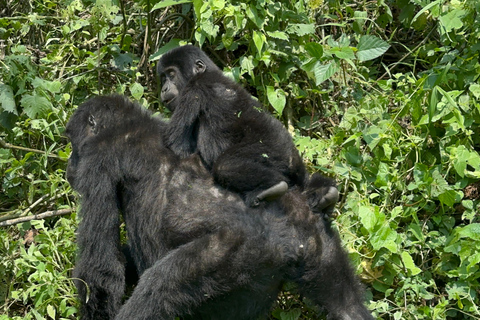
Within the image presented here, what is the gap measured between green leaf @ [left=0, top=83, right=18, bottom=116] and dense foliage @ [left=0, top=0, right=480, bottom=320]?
0.05 ft

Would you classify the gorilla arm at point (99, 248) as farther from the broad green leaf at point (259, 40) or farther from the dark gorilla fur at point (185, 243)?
the broad green leaf at point (259, 40)

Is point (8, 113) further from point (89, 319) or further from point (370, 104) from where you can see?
point (370, 104)

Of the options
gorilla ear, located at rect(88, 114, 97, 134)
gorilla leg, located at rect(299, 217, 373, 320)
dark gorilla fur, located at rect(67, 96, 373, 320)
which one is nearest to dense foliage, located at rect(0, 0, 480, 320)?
gorilla leg, located at rect(299, 217, 373, 320)

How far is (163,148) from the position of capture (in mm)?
4430

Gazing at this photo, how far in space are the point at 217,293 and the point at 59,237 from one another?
1551 mm

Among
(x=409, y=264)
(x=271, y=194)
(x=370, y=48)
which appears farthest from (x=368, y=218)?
(x=370, y=48)

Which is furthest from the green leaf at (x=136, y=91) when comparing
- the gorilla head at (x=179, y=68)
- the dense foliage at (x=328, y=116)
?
the gorilla head at (x=179, y=68)

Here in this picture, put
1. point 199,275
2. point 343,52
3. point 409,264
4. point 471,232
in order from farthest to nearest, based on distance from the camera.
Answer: point 343,52 → point 409,264 → point 471,232 → point 199,275

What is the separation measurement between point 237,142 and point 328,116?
1461 millimetres

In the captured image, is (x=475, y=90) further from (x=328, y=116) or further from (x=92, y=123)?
(x=92, y=123)

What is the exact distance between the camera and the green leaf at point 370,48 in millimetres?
5180

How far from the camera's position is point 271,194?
4051mm

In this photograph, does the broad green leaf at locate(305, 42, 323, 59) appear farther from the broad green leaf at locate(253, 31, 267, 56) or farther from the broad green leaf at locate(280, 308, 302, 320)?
the broad green leaf at locate(280, 308, 302, 320)

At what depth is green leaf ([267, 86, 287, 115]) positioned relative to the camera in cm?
498
